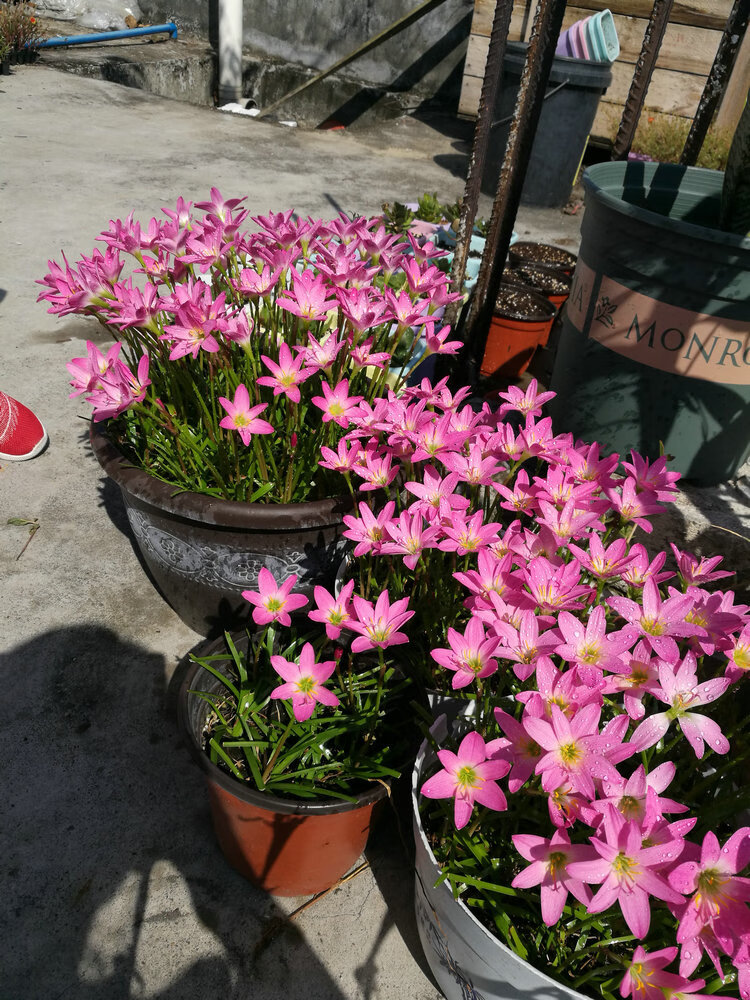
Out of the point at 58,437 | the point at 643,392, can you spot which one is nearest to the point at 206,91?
the point at 58,437

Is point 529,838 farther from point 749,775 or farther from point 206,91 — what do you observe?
point 206,91

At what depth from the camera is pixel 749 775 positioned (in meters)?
1.16

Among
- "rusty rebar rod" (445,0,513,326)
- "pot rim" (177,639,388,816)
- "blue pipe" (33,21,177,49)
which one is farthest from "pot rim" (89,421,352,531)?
"blue pipe" (33,21,177,49)

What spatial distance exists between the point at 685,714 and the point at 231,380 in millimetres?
1266

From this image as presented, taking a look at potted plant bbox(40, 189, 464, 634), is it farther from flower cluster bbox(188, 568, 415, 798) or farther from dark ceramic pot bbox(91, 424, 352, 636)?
flower cluster bbox(188, 568, 415, 798)

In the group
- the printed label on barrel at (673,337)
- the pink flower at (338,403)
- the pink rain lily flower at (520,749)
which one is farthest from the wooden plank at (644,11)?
the pink rain lily flower at (520,749)

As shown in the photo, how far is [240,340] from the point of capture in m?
1.57

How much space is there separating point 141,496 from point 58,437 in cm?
141

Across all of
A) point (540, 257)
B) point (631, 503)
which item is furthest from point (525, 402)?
point (540, 257)

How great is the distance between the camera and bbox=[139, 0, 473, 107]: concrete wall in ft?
27.5

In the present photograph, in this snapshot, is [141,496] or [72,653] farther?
[72,653]

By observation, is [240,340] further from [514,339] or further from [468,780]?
[514,339]

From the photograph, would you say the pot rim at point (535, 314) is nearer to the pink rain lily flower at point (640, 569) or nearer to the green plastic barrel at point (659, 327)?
the green plastic barrel at point (659, 327)

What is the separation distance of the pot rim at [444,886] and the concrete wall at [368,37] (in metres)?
9.10
